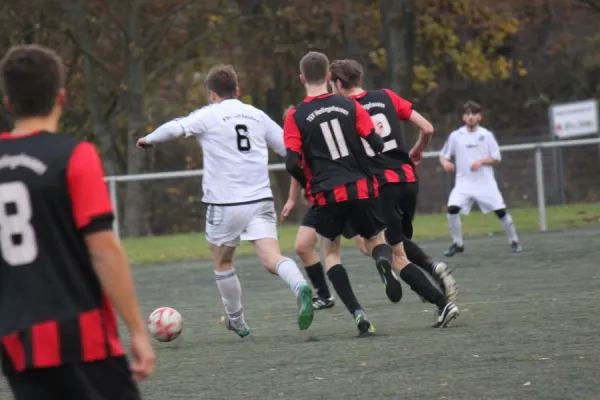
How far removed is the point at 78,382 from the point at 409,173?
7.24 meters

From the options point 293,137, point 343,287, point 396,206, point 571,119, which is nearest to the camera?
point 293,137

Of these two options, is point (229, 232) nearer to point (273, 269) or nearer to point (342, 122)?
point (273, 269)

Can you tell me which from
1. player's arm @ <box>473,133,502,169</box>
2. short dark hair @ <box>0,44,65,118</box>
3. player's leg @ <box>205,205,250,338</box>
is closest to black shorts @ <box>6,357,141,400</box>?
short dark hair @ <box>0,44,65,118</box>

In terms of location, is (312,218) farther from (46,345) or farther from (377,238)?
(46,345)

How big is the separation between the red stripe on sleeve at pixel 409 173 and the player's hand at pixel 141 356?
279 inches

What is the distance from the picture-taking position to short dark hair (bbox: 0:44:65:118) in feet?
13.3

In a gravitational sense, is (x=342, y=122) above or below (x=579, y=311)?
above

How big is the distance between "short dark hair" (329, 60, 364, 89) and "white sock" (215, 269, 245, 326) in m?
1.56

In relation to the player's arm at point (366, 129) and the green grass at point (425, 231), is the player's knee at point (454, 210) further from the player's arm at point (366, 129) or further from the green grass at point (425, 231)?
the player's arm at point (366, 129)

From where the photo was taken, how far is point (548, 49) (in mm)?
43156

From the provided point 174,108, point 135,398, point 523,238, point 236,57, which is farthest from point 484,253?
point 174,108

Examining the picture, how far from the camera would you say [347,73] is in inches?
398

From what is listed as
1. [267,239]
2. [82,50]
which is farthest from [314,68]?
[82,50]

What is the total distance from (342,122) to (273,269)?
112 centimetres
